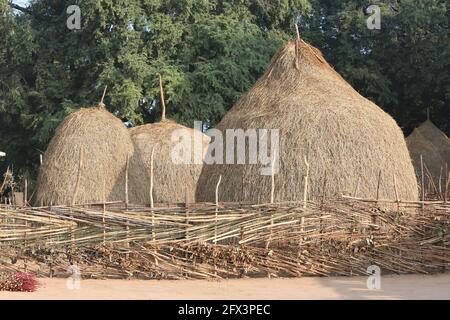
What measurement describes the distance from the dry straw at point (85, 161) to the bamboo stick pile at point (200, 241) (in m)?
3.64

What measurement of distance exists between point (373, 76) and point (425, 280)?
1215 cm

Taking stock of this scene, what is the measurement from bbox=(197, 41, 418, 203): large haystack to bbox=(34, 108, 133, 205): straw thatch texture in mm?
3079

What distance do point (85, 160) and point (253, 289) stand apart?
678 cm

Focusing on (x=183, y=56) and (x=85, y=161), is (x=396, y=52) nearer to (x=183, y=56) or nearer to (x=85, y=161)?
(x=183, y=56)

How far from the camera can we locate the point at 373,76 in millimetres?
22797

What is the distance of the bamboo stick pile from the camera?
38.0ft

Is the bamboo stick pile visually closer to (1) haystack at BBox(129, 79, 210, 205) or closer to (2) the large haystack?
Answer: (2) the large haystack

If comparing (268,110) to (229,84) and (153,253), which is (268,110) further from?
(229,84)

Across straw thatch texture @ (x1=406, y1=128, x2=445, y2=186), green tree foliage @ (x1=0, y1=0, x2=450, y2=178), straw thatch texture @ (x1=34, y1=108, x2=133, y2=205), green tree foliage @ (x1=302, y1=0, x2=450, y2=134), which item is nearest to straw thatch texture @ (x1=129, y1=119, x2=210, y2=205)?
straw thatch texture @ (x1=34, y1=108, x2=133, y2=205)

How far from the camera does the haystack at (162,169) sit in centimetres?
1658

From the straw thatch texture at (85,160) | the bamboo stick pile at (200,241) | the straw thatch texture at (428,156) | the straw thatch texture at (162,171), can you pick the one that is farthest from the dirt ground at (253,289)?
the straw thatch texture at (428,156)

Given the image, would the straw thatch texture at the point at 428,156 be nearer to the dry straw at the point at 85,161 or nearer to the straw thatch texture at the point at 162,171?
the straw thatch texture at the point at 162,171
